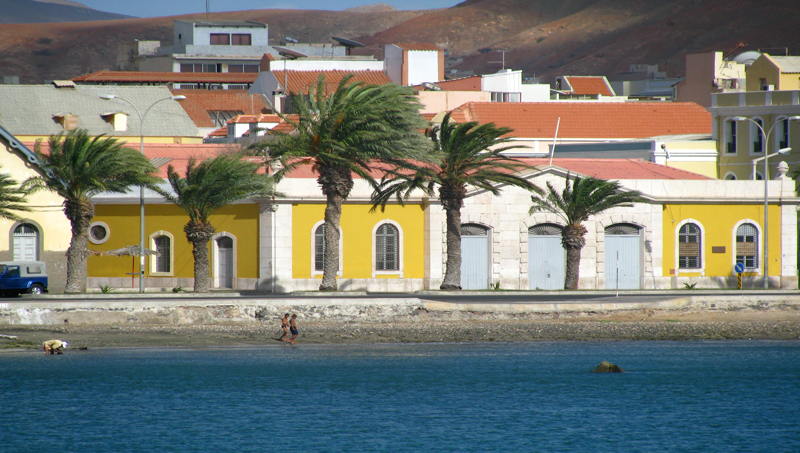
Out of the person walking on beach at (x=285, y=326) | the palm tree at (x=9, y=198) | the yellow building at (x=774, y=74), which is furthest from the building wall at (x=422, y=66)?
the person walking on beach at (x=285, y=326)

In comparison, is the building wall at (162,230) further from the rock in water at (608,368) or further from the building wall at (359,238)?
the rock in water at (608,368)

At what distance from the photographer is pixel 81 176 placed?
36812 mm

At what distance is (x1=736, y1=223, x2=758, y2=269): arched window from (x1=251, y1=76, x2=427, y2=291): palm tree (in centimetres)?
1681

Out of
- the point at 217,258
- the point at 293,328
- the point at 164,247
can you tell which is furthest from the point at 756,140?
the point at 293,328

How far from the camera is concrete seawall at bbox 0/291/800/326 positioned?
3173 centimetres

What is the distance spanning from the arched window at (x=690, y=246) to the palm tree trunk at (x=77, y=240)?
2611 cm

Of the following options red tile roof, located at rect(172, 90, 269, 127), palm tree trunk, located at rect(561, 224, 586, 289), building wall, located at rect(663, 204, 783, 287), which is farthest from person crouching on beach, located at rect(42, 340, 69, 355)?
red tile roof, located at rect(172, 90, 269, 127)

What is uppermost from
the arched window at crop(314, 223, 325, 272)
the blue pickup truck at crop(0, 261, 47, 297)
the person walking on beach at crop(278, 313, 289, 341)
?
the arched window at crop(314, 223, 325, 272)

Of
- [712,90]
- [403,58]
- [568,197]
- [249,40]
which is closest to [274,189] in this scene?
[568,197]

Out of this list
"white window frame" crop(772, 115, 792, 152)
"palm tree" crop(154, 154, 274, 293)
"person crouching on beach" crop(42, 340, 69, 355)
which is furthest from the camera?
"white window frame" crop(772, 115, 792, 152)

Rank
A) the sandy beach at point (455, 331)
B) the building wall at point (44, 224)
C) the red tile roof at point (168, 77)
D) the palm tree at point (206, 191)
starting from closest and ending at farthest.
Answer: the sandy beach at point (455, 331) < the palm tree at point (206, 191) < the building wall at point (44, 224) < the red tile roof at point (168, 77)

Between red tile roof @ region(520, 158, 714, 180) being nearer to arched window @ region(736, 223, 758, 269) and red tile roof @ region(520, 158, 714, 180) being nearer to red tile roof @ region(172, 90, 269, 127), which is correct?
arched window @ region(736, 223, 758, 269)

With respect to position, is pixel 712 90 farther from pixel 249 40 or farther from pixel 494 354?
pixel 494 354

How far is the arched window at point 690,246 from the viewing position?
43.2 m
